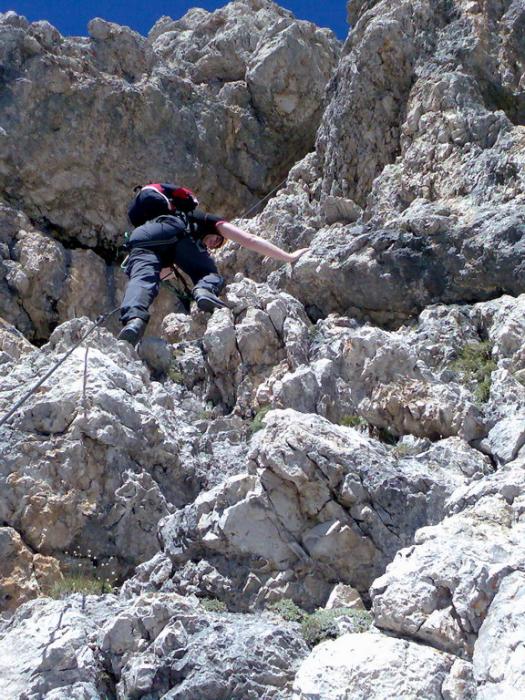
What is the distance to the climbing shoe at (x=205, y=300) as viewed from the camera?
10047mm

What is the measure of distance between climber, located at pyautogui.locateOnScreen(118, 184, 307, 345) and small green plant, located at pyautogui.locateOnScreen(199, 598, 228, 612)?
4027 mm

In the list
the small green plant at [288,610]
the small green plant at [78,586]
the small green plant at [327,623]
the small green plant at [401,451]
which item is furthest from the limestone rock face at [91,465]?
the small green plant at [327,623]

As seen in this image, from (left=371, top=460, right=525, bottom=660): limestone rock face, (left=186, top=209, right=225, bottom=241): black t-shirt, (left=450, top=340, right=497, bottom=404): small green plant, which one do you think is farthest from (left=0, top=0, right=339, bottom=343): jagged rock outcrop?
(left=371, top=460, right=525, bottom=660): limestone rock face

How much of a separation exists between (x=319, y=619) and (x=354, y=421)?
311 cm

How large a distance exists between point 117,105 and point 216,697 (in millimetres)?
14131

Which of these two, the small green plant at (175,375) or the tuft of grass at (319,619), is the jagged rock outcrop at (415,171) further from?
the tuft of grass at (319,619)

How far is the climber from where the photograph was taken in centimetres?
1036

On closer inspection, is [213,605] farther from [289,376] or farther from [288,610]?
[289,376]

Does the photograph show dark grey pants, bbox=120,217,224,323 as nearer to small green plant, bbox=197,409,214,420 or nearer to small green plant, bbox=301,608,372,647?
small green plant, bbox=197,409,214,420

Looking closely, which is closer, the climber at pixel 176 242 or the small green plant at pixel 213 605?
the small green plant at pixel 213 605

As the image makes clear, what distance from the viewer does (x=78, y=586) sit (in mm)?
7461

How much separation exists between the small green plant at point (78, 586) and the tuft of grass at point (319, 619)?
1639 millimetres

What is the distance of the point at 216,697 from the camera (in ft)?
18.8

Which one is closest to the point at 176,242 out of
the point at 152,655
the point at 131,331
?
the point at 131,331
